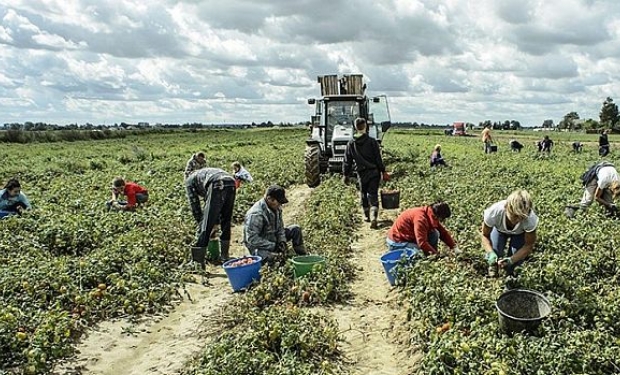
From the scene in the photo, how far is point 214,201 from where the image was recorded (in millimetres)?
7359

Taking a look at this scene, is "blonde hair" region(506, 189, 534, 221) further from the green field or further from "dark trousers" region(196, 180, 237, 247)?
"dark trousers" region(196, 180, 237, 247)

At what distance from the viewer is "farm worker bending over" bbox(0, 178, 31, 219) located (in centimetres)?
1020

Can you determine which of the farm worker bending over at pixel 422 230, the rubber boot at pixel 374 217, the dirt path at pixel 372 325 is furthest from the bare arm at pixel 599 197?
the dirt path at pixel 372 325

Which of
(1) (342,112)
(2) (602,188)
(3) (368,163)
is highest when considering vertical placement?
(1) (342,112)

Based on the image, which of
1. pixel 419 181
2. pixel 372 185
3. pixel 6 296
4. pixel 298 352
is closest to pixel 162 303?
pixel 6 296

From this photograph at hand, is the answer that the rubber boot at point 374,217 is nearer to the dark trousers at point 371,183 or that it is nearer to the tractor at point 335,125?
the dark trousers at point 371,183

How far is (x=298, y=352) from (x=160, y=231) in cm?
479

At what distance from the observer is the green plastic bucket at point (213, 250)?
8.01m

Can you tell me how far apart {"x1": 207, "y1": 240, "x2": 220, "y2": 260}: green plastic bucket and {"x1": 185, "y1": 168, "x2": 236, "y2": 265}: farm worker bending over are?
0.25m

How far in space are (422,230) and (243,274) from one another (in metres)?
2.28

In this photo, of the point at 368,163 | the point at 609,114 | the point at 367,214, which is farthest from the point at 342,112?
the point at 609,114

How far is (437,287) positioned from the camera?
5.22m

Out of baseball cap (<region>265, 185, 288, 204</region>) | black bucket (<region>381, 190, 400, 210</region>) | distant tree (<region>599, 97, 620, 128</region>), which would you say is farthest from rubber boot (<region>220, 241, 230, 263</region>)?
distant tree (<region>599, 97, 620, 128</region>)

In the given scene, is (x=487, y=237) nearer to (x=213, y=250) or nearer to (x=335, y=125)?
(x=213, y=250)
